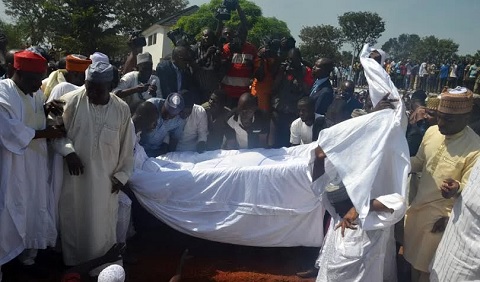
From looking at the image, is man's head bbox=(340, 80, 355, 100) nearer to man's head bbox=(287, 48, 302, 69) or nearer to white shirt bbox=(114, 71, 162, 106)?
man's head bbox=(287, 48, 302, 69)

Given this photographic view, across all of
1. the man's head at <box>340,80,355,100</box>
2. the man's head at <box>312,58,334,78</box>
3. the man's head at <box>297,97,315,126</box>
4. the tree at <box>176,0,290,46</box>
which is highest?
the tree at <box>176,0,290,46</box>

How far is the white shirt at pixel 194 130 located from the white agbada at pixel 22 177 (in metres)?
1.70

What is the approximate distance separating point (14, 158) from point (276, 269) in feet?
8.26

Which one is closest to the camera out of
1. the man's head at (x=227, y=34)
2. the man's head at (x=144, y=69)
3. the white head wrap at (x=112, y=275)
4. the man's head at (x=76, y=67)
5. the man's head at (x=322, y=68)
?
the white head wrap at (x=112, y=275)

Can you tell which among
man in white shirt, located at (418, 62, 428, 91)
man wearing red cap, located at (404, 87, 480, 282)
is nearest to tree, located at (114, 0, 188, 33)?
man in white shirt, located at (418, 62, 428, 91)

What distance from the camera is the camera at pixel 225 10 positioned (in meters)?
6.75

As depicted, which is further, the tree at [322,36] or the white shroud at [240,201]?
the tree at [322,36]

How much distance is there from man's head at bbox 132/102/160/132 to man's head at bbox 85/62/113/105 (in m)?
0.90

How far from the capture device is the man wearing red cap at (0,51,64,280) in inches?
132

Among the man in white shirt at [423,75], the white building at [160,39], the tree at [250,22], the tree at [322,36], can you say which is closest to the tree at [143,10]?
the white building at [160,39]

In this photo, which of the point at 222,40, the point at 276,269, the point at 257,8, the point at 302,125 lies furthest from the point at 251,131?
the point at 257,8

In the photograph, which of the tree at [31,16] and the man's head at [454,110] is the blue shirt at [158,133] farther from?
the tree at [31,16]

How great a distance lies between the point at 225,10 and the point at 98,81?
377 centimetres

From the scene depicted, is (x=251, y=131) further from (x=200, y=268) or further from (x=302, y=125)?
(x=200, y=268)
